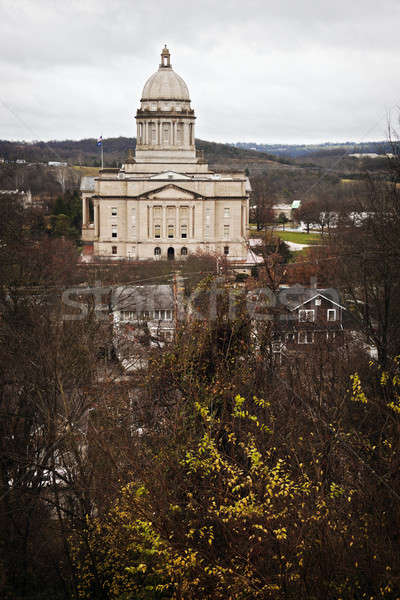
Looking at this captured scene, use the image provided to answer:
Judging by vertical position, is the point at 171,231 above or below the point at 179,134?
below

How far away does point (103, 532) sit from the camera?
38.0ft

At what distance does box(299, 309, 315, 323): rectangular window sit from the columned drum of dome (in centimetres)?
4439

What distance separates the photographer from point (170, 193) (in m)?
67.0

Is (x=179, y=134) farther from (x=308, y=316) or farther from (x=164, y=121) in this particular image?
(x=308, y=316)

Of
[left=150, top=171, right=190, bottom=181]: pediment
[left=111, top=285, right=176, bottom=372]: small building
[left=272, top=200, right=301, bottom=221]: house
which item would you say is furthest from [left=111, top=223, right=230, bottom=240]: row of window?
[left=272, top=200, right=301, bottom=221]: house

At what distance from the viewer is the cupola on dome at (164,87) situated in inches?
2837

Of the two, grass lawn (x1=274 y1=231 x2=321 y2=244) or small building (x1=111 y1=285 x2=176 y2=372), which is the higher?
grass lawn (x1=274 y1=231 x2=321 y2=244)

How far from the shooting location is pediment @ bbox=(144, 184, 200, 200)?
6678 centimetres

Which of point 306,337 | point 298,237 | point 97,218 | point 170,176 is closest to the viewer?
point 306,337

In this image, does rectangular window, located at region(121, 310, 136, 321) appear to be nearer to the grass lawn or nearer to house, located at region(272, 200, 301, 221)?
the grass lawn

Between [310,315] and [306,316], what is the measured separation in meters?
0.38

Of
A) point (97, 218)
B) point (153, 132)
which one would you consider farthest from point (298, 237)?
point (97, 218)

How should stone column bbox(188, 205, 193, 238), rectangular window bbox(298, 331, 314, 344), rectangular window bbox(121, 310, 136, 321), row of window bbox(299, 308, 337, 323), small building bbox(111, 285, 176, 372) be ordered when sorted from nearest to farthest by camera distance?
small building bbox(111, 285, 176, 372)
rectangular window bbox(298, 331, 314, 344)
row of window bbox(299, 308, 337, 323)
rectangular window bbox(121, 310, 136, 321)
stone column bbox(188, 205, 193, 238)

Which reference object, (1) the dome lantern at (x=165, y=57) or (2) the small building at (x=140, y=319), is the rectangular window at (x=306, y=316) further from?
(1) the dome lantern at (x=165, y=57)
